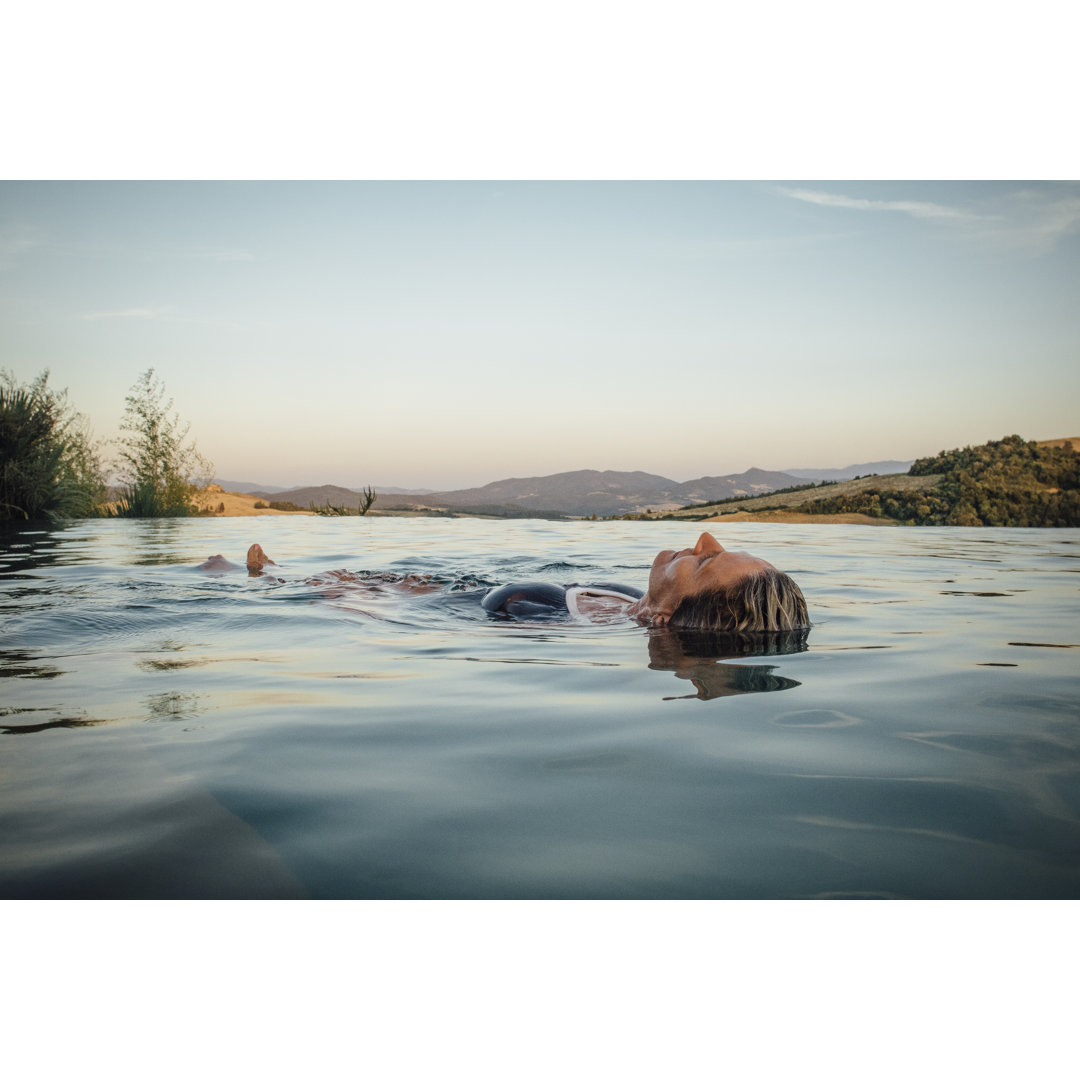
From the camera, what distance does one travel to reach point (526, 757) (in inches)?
82.6

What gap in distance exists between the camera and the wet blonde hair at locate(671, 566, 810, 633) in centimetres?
389

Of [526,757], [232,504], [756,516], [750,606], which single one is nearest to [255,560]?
[750,606]

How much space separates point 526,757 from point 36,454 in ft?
44.1

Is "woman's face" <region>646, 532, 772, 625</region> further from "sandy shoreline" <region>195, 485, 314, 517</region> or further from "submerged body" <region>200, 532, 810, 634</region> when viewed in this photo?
"sandy shoreline" <region>195, 485, 314, 517</region>

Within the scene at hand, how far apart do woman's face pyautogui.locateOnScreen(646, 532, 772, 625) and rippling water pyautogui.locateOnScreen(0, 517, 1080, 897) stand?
263mm

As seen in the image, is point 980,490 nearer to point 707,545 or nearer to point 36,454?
point 707,545

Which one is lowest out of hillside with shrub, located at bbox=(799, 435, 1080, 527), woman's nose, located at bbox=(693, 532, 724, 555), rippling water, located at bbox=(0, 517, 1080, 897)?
rippling water, located at bbox=(0, 517, 1080, 897)

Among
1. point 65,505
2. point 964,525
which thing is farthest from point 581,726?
point 964,525

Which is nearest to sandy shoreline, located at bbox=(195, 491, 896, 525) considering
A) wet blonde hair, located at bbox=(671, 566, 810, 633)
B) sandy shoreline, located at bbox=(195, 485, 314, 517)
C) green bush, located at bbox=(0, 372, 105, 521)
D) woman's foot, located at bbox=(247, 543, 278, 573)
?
sandy shoreline, located at bbox=(195, 485, 314, 517)

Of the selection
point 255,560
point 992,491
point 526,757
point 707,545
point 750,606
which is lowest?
point 526,757

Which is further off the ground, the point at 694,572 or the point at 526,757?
the point at 694,572

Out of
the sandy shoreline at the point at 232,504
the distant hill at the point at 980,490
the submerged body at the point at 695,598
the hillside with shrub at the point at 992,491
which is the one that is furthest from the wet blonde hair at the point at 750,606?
the sandy shoreline at the point at 232,504

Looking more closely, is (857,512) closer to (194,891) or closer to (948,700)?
(948,700)
